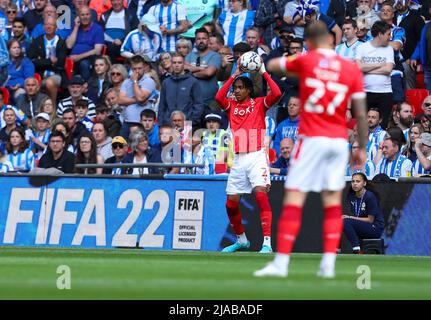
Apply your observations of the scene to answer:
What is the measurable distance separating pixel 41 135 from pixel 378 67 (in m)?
6.60

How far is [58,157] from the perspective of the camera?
68.9 feet

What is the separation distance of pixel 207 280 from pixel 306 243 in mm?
7268

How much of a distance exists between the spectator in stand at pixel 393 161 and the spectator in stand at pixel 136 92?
5.66 metres

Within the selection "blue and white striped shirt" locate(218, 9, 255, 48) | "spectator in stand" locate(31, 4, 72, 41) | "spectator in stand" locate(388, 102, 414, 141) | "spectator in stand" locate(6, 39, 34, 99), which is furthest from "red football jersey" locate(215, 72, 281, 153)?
"spectator in stand" locate(31, 4, 72, 41)

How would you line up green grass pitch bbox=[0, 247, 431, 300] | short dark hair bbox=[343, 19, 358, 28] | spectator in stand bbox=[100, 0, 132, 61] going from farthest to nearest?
spectator in stand bbox=[100, 0, 132, 61] < short dark hair bbox=[343, 19, 358, 28] < green grass pitch bbox=[0, 247, 431, 300]

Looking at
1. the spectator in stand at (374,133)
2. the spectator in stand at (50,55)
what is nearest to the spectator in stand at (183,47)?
the spectator in stand at (50,55)

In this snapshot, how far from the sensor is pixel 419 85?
2242 centimetres

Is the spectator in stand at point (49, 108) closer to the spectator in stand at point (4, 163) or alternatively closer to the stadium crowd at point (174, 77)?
the stadium crowd at point (174, 77)

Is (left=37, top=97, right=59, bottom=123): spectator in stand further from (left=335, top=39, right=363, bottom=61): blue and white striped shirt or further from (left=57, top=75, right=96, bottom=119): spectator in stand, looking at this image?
(left=335, top=39, right=363, bottom=61): blue and white striped shirt

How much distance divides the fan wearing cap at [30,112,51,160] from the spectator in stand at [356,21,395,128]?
20.1 ft

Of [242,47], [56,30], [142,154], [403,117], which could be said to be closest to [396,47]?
[403,117]

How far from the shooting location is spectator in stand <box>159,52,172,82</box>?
76.9 feet
